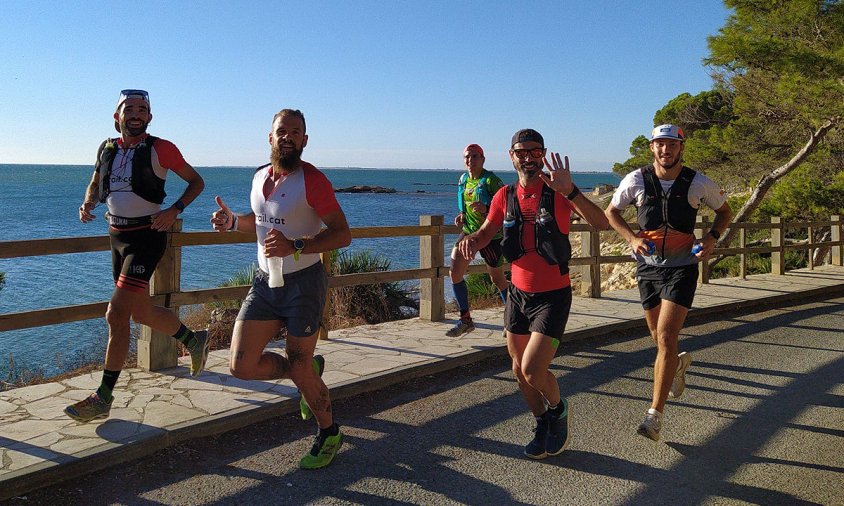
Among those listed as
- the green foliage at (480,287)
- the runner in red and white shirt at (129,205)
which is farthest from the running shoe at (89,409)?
the green foliage at (480,287)

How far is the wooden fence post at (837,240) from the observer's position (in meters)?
16.9

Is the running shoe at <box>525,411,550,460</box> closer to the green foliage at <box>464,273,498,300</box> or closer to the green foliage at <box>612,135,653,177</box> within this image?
the green foliage at <box>464,273,498,300</box>

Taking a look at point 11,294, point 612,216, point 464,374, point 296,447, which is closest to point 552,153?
point 612,216

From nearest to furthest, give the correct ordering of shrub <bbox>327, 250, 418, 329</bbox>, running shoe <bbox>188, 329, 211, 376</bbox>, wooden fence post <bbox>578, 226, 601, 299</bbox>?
running shoe <bbox>188, 329, 211, 376</bbox>
wooden fence post <bbox>578, 226, 601, 299</bbox>
shrub <bbox>327, 250, 418, 329</bbox>

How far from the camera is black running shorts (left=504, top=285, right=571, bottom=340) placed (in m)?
4.31

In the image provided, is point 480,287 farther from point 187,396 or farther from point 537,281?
point 537,281

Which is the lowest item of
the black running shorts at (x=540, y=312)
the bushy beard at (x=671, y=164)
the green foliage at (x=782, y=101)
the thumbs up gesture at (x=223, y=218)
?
the black running shorts at (x=540, y=312)

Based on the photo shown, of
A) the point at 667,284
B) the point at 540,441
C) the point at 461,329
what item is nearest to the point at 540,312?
the point at 540,441

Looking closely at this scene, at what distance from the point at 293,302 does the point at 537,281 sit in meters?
1.43

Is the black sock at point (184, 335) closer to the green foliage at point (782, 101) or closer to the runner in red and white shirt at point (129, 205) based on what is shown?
the runner in red and white shirt at point (129, 205)

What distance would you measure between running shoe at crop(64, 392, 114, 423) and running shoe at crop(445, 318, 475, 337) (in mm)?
3881

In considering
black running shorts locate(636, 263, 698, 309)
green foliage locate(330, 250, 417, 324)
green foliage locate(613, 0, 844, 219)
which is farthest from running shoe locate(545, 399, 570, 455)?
green foliage locate(613, 0, 844, 219)

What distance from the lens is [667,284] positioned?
4.89 m

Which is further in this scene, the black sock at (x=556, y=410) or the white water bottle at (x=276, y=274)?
the black sock at (x=556, y=410)
